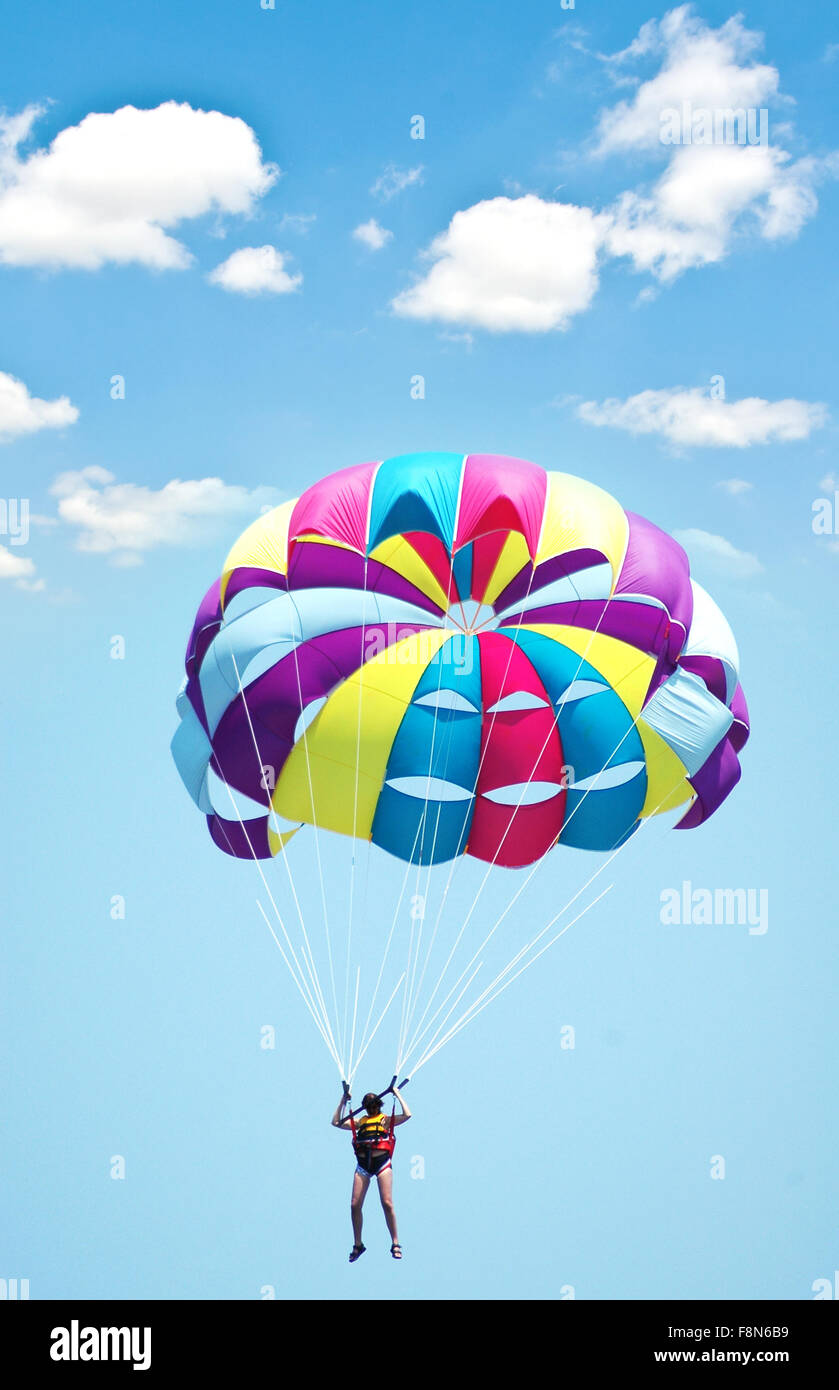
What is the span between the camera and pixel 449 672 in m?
15.7

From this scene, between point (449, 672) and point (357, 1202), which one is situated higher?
point (449, 672)

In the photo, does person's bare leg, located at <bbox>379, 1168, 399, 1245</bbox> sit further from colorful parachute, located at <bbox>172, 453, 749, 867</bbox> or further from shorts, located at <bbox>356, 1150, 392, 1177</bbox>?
colorful parachute, located at <bbox>172, 453, 749, 867</bbox>

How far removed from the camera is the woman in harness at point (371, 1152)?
13164mm

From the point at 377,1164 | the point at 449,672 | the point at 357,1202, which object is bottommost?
the point at 357,1202

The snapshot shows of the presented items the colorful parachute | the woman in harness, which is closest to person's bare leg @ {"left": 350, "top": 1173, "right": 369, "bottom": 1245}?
the woman in harness

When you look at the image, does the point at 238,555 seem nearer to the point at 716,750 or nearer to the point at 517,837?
the point at 517,837

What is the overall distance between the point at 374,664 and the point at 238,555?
5.85 feet

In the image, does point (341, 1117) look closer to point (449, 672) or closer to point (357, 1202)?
point (357, 1202)

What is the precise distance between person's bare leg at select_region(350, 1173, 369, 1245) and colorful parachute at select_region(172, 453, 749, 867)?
373 cm

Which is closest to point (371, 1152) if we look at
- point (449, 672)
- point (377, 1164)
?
point (377, 1164)

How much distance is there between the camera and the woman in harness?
13164 millimetres

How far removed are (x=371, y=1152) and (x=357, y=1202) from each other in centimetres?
42
